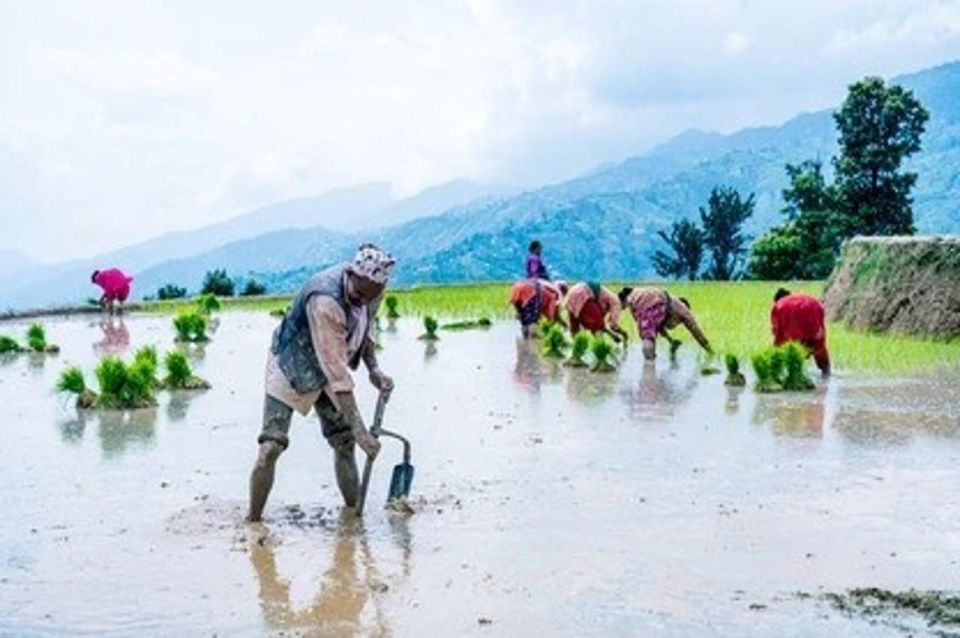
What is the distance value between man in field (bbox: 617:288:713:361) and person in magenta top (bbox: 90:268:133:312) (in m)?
13.4

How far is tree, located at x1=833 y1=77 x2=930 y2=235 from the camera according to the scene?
1578 inches

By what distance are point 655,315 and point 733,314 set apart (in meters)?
6.45

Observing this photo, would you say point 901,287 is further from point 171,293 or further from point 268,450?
point 171,293

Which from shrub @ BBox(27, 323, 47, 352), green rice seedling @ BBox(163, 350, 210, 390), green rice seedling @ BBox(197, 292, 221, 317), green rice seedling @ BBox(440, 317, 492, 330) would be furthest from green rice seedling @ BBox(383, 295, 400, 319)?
green rice seedling @ BBox(163, 350, 210, 390)

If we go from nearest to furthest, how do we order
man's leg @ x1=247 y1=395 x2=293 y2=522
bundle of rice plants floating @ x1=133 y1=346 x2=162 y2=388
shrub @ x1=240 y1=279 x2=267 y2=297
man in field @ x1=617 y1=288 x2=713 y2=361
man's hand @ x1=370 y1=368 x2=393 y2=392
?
man's leg @ x1=247 y1=395 x2=293 y2=522 → man's hand @ x1=370 y1=368 x2=393 y2=392 → bundle of rice plants floating @ x1=133 y1=346 x2=162 y2=388 → man in field @ x1=617 y1=288 x2=713 y2=361 → shrub @ x1=240 y1=279 x2=267 y2=297

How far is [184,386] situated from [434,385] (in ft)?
8.55

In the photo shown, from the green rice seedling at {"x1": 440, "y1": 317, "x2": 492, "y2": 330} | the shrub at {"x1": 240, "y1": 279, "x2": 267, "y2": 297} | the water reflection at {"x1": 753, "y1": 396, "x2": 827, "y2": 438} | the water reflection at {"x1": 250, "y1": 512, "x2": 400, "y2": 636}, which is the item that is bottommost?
the water reflection at {"x1": 753, "y1": 396, "x2": 827, "y2": 438}

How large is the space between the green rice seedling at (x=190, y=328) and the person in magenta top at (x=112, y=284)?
6336 millimetres

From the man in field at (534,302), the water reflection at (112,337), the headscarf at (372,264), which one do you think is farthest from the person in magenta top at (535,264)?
the headscarf at (372,264)

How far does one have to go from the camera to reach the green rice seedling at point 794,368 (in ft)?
45.6

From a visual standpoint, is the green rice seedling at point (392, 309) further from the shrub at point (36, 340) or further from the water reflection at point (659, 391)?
the water reflection at point (659, 391)

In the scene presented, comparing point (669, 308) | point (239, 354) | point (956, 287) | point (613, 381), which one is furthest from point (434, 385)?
point (956, 287)

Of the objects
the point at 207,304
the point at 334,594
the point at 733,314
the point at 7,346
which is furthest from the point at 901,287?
the point at 334,594

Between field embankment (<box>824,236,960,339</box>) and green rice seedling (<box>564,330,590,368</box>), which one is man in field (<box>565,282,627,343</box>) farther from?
field embankment (<box>824,236,960,339</box>)
